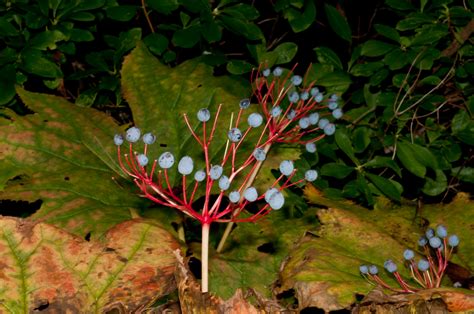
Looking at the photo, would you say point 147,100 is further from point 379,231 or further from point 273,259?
point 379,231

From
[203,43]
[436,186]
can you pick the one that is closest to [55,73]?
[203,43]

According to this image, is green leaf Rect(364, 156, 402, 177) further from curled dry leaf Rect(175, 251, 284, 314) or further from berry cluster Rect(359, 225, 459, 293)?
curled dry leaf Rect(175, 251, 284, 314)

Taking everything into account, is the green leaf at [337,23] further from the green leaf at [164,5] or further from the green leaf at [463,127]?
the green leaf at [164,5]

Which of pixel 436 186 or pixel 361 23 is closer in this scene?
pixel 436 186

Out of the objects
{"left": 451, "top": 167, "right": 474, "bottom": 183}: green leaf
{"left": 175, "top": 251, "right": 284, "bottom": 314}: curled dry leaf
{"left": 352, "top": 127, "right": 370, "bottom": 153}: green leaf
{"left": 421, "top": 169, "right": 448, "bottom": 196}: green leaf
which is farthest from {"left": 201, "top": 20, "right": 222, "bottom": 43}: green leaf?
{"left": 175, "top": 251, "right": 284, "bottom": 314}: curled dry leaf

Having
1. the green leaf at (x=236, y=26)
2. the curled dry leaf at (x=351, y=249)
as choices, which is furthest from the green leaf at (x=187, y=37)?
the curled dry leaf at (x=351, y=249)

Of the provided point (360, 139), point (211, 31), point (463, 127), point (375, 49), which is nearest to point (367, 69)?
point (375, 49)
